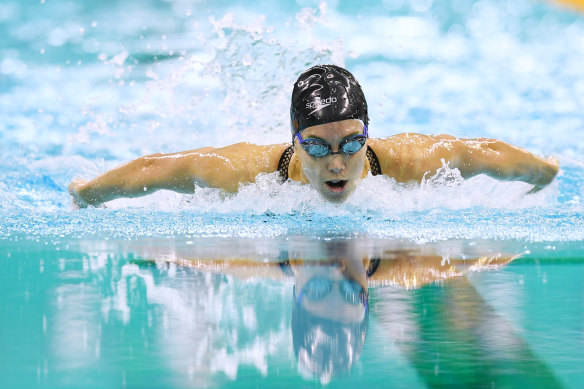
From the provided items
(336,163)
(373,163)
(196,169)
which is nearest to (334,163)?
(336,163)

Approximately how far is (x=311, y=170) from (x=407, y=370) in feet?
7.90

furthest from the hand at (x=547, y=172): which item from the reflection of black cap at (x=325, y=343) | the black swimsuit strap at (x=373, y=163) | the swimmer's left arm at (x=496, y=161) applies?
the reflection of black cap at (x=325, y=343)

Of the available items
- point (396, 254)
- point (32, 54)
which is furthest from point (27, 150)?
point (396, 254)

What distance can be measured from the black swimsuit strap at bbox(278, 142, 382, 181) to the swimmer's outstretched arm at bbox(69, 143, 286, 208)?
0.03 m

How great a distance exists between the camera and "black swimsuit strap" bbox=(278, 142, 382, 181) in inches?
146

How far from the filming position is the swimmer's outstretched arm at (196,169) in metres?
3.71

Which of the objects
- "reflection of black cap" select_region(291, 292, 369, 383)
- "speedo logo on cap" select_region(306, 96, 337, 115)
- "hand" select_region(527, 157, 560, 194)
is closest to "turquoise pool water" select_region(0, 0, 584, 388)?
"reflection of black cap" select_region(291, 292, 369, 383)

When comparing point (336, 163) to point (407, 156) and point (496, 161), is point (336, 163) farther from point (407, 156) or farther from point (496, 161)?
point (496, 161)

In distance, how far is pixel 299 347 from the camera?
121cm

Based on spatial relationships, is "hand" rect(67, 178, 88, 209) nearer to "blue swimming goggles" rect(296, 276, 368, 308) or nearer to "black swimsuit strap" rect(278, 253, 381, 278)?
"black swimsuit strap" rect(278, 253, 381, 278)

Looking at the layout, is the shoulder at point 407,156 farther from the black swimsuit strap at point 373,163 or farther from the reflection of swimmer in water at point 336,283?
the reflection of swimmer in water at point 336,283

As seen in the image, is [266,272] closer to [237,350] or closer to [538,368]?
[237,350]

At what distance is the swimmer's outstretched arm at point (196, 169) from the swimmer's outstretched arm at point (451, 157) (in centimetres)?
63

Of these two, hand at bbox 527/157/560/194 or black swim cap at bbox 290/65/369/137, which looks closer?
black swim cap at bbox 290/65/369/137
